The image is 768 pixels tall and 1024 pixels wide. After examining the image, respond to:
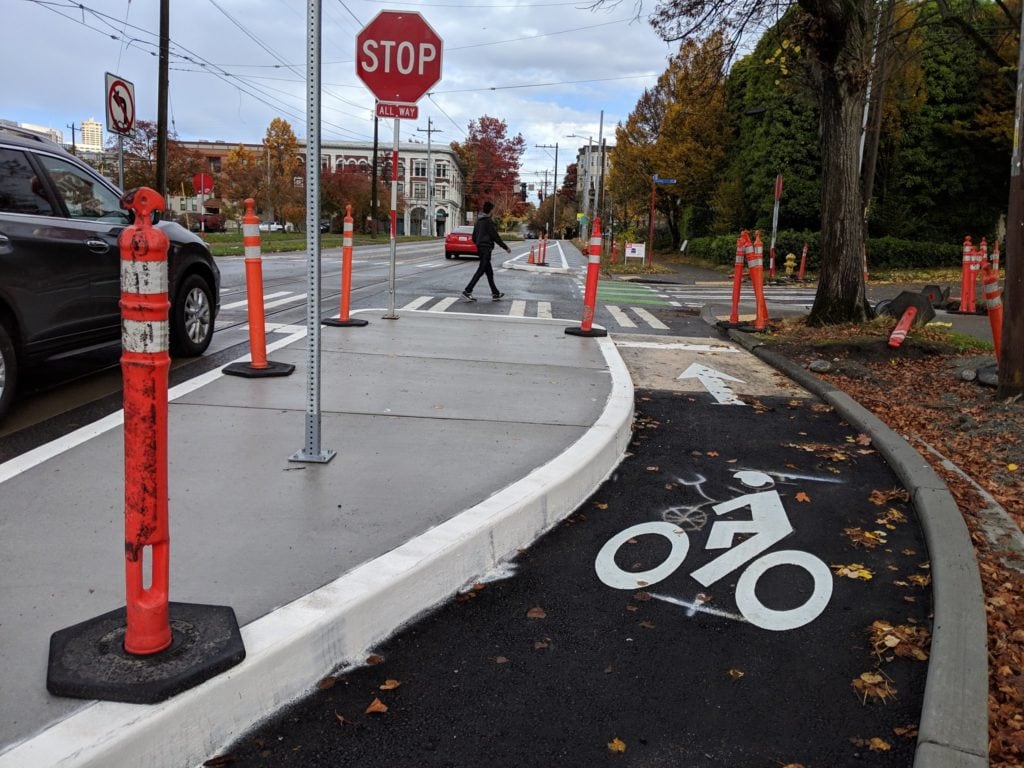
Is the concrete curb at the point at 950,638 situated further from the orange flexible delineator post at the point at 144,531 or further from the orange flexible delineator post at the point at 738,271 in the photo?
the orange flexible delineator post at the point at 738,271

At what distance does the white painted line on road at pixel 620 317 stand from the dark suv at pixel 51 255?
7.87 meters

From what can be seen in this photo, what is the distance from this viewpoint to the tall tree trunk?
10930mm

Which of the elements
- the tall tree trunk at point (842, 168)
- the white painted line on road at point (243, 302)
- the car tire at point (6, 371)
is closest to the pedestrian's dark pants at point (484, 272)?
the white painted line on road at point (243, 302)

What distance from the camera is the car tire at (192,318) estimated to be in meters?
7.55

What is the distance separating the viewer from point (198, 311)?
7918 millimetres

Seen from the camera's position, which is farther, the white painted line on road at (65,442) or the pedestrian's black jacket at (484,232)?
the pedestrian's black jacket at (484,232)

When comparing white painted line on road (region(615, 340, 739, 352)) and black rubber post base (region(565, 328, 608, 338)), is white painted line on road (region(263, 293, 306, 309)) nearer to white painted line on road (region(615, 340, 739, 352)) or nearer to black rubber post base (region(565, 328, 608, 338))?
black rubber post base (region(565, 328, 608, 338))

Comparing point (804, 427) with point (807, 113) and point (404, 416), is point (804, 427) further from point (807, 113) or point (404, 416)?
point (807, 113)

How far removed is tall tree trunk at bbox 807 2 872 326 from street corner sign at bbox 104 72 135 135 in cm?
1075

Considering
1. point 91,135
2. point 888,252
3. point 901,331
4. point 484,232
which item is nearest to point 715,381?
point 901,331

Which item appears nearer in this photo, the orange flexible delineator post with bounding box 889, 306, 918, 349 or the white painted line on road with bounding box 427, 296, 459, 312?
the orange flexible delineator post with bounding box 889, 306, 918, 349

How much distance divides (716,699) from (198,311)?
21.3 ft

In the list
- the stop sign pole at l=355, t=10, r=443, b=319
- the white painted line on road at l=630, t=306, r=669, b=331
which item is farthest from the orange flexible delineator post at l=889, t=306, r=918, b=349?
the stop sign pole at l=355, t=10, r=443, b=319

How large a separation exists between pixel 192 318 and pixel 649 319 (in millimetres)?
8190
